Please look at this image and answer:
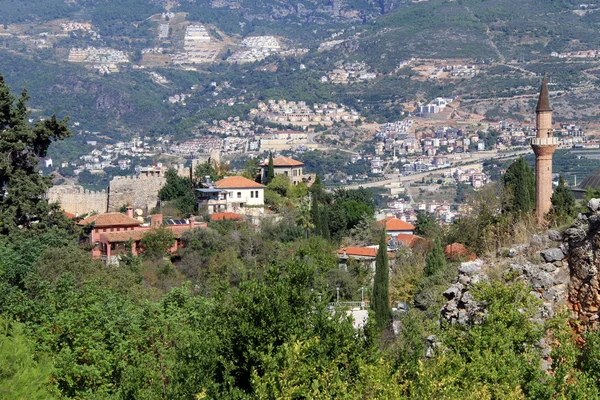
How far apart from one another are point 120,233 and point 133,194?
26.8 feet

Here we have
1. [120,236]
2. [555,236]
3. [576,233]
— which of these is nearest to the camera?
[576,233]

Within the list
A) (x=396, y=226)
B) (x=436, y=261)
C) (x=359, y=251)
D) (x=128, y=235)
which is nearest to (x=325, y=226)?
(x=359, y=251)

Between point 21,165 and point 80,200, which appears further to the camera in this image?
point 80,200

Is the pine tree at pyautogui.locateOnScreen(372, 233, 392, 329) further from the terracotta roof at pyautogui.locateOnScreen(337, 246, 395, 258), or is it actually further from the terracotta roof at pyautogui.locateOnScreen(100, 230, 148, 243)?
the terracotta roof at pyautogui.locateOnScreen(100, 230, 148, 243)

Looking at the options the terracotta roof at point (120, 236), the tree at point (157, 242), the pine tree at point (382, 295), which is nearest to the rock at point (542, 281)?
the pine tree at point (382, 295)

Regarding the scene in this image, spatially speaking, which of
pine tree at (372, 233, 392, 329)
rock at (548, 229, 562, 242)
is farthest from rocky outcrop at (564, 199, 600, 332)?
pine tree at (372, 233, 392, 329)

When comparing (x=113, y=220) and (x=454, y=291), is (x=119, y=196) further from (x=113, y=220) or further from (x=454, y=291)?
(x=454, y=291)

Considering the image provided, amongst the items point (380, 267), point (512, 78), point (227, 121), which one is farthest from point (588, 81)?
point (380, 267)

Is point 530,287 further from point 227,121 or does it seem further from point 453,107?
point 227,121

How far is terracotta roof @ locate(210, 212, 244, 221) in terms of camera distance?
38438 millimetres

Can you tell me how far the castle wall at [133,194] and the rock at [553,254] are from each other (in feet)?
103

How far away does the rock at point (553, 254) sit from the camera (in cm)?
1229

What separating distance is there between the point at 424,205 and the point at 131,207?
183 feet

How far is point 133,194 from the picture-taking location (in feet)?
Result: 140
